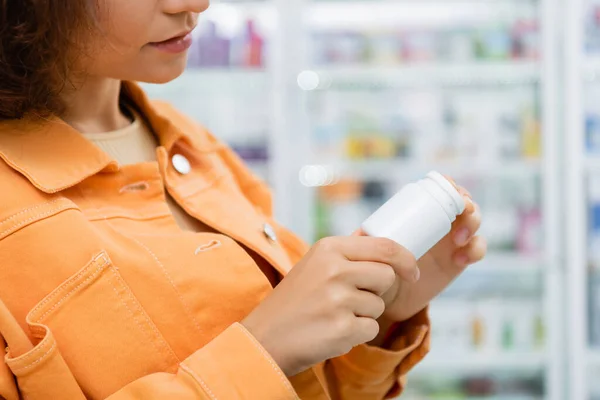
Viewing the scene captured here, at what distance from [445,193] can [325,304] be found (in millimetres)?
206

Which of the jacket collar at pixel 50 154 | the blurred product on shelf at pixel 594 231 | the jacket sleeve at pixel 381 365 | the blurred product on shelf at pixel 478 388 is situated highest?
the jacket collar at pixel 50 154

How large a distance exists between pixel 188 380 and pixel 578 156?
2242mm

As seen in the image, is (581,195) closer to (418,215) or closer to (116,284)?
(418,215)

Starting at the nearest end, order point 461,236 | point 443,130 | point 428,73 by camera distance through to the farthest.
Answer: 1. point 461,236
2. point 428,73
3. point 443,130

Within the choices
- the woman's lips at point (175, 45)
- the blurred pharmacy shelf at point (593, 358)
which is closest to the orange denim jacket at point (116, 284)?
the woman's lips at point (175, 45)

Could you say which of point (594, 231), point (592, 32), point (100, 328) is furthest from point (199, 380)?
point (592, 32)

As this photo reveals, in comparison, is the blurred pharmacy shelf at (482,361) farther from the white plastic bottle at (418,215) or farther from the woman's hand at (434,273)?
the white plastic bottle at (418,215)

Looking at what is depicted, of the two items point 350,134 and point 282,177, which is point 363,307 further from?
point 350,134

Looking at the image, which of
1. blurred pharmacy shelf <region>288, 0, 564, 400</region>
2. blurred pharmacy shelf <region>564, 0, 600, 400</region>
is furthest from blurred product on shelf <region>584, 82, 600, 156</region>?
blurred pharmacy shelf <region>288, 0, 564, 400</region>

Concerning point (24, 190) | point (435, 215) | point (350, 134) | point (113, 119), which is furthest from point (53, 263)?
point (350, 134)

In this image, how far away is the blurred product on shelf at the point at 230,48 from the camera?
2.71 meters

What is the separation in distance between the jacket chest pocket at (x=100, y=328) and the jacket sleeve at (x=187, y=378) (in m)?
0.02

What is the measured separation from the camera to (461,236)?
86 centimetres

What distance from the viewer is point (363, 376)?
94 cm
